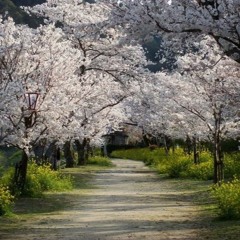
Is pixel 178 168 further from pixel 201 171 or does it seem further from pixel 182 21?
pixel 182 21

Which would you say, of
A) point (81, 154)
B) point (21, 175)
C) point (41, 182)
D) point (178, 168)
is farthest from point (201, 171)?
point (81, 154)

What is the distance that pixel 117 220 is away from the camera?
519 inches

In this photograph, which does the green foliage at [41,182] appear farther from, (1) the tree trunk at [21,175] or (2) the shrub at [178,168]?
(2) the shrub at [178,168]

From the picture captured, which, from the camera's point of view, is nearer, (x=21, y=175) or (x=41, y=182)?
(x=21, y=175)

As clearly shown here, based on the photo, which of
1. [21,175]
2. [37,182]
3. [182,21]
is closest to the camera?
[182,21]

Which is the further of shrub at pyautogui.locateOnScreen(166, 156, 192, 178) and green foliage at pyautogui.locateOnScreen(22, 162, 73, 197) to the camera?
shrub at pyautogui.locateOnScreen(166, 156, 192, 178)

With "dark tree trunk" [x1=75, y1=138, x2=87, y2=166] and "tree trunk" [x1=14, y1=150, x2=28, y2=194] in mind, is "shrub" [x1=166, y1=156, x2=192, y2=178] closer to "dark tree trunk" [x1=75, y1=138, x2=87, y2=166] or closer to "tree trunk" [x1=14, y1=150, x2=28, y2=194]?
"tree trunk" [x1=14, y1=150, x2=28, y2=194]

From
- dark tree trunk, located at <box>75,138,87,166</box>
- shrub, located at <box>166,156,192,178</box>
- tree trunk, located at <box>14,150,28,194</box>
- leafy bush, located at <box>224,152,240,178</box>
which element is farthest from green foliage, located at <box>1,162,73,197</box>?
dark tree trunk, located at <box>75,138,87,166</box>

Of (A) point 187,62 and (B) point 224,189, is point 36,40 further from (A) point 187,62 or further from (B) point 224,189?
(B) point 224,189

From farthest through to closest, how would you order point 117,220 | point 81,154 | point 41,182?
point 81,154
point 41,182
point 117,220

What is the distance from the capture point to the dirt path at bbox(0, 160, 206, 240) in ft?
36.0

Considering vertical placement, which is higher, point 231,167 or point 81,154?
point 81,154

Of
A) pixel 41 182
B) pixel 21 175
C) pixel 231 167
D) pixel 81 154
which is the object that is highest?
pixel 81 154

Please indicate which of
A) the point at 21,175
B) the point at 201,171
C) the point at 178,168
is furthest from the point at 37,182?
the point at 178,168
